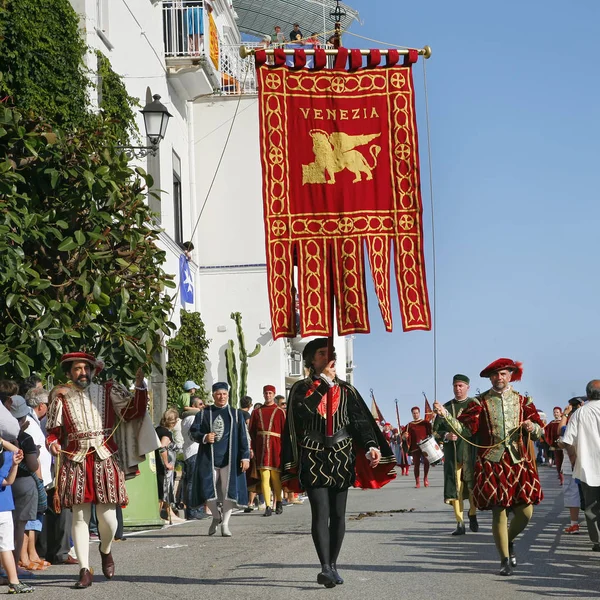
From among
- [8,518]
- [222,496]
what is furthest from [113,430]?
[222,496]

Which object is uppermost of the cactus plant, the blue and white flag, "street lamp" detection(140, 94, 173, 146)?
"street lamp" detection(140, 94, 173, 146)

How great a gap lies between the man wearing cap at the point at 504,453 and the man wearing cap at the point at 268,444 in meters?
8.48

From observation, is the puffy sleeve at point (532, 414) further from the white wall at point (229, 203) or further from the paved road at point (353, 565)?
the white wall at point (229, 203)

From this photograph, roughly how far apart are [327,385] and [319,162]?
2.79m

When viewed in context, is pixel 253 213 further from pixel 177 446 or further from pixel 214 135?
pixel 177 446

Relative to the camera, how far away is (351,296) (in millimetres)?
11836

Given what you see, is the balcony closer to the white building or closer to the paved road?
the white building

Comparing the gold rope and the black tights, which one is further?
the gold rope

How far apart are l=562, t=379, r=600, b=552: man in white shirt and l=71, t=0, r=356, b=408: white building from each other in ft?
53.3

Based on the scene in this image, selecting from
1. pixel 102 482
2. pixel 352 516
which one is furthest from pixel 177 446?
pixel 102 482

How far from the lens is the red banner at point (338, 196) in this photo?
11.9 m

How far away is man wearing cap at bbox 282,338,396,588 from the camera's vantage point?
391 inches

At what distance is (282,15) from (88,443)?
33.5 m

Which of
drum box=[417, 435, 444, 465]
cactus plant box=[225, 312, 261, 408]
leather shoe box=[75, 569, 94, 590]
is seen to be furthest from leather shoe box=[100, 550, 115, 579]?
cactus plant box=[225, 312, 261, 408]
